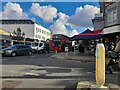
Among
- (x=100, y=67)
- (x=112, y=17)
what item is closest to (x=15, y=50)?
(x=112, y=17)

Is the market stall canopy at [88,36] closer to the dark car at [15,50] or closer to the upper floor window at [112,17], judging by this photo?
the upper floor window at [112,17]

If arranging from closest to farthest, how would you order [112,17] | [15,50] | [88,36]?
[88,36], [15,50], [112,17]

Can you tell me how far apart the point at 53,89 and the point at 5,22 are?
348 ft

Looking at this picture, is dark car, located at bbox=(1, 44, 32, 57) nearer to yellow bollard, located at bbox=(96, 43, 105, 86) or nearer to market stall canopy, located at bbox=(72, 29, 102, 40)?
market stall canopy, located at bbox=(72, 29, 102, 40)

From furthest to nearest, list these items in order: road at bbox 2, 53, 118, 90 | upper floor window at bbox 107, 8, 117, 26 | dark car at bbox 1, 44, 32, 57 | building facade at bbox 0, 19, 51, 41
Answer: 1. building facade at bbox 0, 19, 51, 41
2. upper floor window at bbox 107, 8, 117, 26
3. dark car at bbox 1, 44, 32, 57
4. road at bbox 2, 53, 118, 90

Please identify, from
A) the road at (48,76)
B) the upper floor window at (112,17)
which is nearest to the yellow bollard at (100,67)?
the road at (48,76)

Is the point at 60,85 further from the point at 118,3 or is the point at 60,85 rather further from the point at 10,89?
the point at 118,3

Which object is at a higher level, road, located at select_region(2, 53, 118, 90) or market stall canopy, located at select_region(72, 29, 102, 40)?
market stall canopy, located at select_region(72, 29, 102, 40)

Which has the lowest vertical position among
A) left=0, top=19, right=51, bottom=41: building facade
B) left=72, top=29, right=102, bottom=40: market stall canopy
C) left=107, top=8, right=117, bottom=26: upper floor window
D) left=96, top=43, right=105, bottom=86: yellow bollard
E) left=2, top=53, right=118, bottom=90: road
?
left=2, top=53, right=118, bottom=90: road

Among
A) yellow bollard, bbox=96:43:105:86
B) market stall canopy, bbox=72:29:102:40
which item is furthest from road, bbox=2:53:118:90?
market stall canopy, bbox=72:29:102:40

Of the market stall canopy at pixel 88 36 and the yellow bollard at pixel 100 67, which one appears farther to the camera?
the market stall canopy at pixel 88 36

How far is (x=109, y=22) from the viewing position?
118 feet

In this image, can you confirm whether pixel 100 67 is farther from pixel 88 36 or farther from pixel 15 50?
pixel 15 50

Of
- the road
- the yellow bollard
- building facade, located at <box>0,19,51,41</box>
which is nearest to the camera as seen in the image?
the yellow bollard
